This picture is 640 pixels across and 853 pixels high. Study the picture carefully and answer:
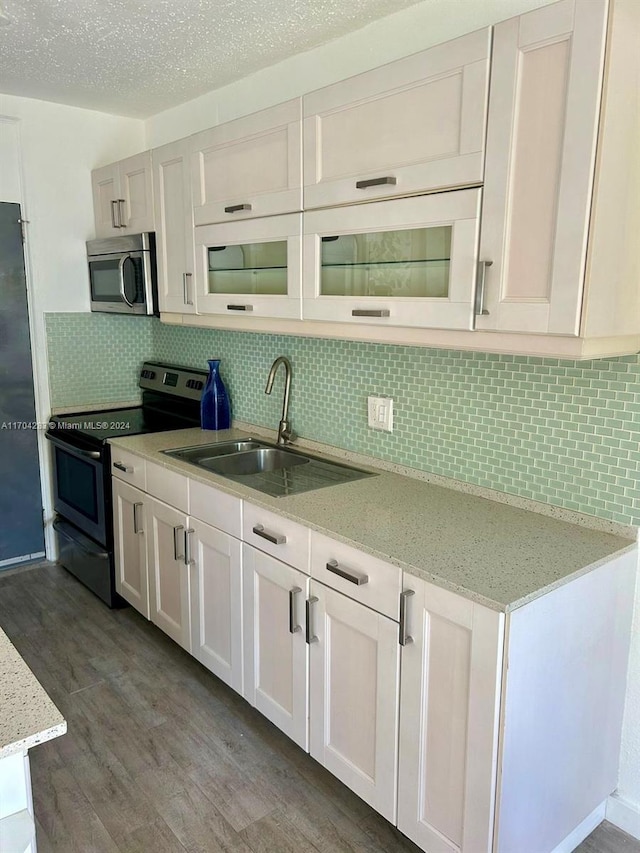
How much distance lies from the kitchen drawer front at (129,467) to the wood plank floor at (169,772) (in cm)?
71

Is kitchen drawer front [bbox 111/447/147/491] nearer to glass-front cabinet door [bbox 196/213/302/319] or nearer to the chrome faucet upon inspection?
the chrome faucet

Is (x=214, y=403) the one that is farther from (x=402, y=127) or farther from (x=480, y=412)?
(x=402, y=127)

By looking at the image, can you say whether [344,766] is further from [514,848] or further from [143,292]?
[143,292]

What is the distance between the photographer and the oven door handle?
2930 mm

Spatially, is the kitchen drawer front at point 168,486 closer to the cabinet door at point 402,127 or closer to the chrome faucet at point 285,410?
the chrome faucet at point 285,410

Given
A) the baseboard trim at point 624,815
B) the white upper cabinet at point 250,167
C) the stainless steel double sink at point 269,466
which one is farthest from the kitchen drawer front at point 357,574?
the white upper cabinet at point 250,167

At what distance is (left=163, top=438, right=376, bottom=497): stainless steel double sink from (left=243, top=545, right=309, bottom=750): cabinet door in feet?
0.87

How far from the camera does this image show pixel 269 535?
1.98m

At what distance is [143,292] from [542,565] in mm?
2201

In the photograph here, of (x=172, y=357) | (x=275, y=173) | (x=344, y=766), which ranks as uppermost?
(x=275, y=173)

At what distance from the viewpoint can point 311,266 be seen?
210 centimetres

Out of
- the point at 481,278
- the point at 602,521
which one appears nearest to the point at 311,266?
the point at 481,278

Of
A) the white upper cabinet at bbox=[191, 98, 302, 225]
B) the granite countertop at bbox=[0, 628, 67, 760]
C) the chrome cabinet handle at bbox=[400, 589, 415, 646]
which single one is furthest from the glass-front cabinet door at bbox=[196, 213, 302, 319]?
the granite countertop at bbox=[0, 628, 67, 760]

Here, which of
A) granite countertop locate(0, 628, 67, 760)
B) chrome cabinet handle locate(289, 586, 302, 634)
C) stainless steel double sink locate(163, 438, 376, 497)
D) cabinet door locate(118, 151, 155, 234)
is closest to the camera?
granite countertop locate(0, 628, 67, 760)
